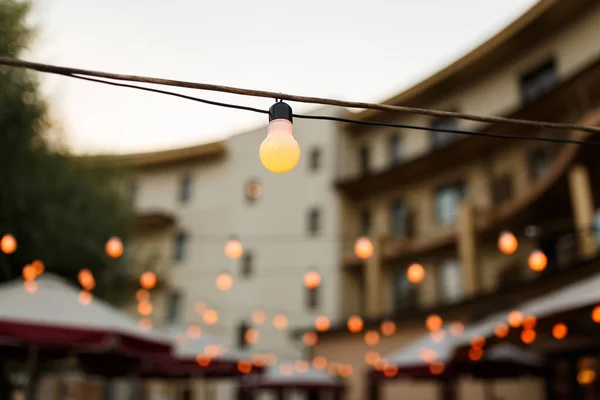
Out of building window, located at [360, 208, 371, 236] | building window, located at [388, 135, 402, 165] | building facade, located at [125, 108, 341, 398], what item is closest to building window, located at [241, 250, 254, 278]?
building facade, located at [125, 108, 341, 398]

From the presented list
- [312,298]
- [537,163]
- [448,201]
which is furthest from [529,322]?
[312,298]

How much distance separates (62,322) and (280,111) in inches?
218

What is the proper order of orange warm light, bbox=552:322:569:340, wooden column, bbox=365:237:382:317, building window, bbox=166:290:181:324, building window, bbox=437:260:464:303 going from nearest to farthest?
1. orange warm light, bbox=552:322:569:340
2. building window, bbox=437:260:464:303
3. wooden column, bbox=365:237:382:317
4. building window, bbox=166:290:181:324

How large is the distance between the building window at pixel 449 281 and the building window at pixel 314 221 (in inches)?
240

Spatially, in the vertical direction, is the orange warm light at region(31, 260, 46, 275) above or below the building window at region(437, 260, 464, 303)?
below

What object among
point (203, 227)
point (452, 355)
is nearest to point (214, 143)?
point (203, 227)

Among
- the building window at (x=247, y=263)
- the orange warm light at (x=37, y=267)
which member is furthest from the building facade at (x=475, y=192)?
the orange warm light at (x=37, y=267)

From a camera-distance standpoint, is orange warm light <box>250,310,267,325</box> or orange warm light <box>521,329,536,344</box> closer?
orange warm light <box>521,329,536,344</box>

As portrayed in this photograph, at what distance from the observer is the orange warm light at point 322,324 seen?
26891 mm

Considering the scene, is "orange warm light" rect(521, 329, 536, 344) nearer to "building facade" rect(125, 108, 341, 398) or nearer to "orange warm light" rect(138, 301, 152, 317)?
"building facade" rect(125, 108, 341, 398)

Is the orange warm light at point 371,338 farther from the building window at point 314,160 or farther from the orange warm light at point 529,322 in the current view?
the orange warm light at point 529,322

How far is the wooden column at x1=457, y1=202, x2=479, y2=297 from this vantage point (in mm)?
21109

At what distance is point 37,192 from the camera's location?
48.5ft

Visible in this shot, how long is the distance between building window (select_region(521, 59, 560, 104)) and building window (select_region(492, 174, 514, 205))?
8.92ft
